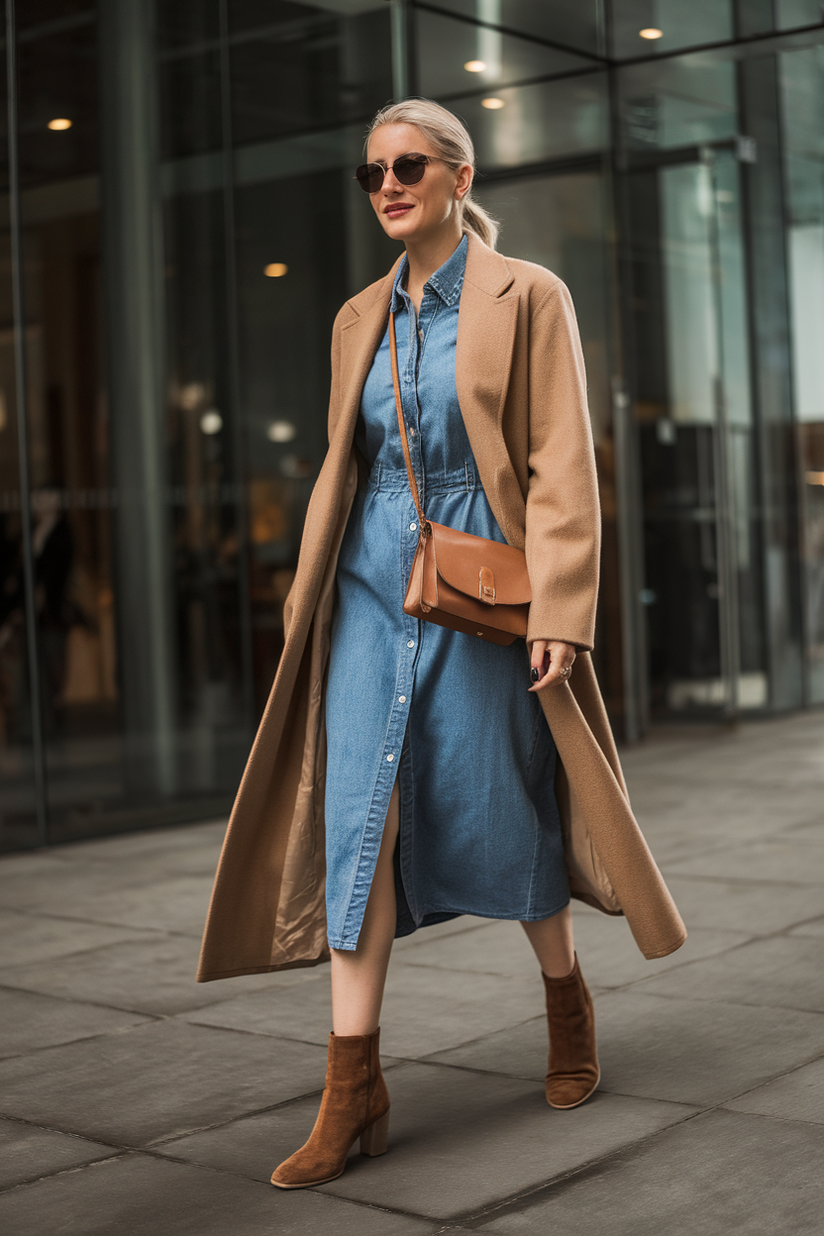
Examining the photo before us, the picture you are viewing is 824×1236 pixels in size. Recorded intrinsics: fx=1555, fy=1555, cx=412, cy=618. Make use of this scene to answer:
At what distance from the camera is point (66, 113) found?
300 inches

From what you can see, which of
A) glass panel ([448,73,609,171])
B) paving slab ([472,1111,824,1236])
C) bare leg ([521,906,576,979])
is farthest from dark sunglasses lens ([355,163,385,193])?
glass panel ([448,73,609,171])

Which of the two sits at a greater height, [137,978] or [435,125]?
[435,125]

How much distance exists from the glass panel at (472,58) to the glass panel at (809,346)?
119 inches

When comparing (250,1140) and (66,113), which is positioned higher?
(66,113)

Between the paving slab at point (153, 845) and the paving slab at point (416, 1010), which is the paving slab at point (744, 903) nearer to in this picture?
the paving slab at point (416, 1010)

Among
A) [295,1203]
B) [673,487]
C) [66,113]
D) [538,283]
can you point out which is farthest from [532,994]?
[673,487]

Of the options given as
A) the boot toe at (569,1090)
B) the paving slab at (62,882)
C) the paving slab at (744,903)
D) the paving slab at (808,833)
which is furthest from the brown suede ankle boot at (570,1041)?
the paving slab at (808,833)

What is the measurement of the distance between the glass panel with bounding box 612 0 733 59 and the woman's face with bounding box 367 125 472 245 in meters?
6.45

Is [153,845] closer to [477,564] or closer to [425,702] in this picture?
[425,702]

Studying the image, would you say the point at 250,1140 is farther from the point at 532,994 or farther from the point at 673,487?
the point at 673,487

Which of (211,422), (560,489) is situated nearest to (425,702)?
(560,489)

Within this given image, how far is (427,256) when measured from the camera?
3111mm

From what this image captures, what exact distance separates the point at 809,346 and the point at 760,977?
30.0 feet

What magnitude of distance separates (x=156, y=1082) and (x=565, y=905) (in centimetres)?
106
